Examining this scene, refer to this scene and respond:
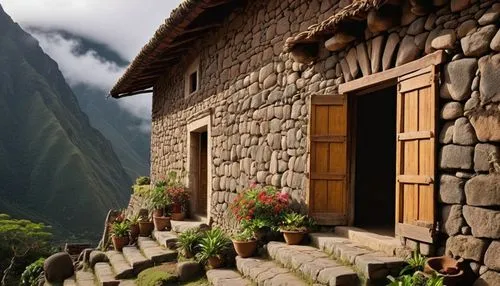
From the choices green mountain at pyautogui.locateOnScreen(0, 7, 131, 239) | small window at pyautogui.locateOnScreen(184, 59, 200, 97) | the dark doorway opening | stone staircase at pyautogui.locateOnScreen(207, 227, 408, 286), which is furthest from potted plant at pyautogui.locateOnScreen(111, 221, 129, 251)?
green mountain at pyautogui.locateOnScreen(0, 7, 131, 239)

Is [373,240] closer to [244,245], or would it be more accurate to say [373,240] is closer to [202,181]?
[244,245]

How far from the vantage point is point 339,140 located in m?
6.32

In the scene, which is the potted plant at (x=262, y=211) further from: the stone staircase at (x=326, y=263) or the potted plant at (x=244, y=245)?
the stone staircase at (x=326, y=263)

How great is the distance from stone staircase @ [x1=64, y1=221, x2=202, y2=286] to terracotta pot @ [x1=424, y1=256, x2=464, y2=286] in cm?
439

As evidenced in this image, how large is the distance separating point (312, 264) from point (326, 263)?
0.50ft

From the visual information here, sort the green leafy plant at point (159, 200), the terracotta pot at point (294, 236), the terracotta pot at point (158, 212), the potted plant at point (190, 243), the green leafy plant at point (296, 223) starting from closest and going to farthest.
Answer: the terracotta pot at point (294, 236), the green leafy plant at point (296, 223), the potted plant at point (190, 243), the terracotta pot at point (158, 212), the green leafy plant at point (159, 200)

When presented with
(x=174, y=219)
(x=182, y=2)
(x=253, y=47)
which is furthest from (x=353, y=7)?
(x=174, y=219)

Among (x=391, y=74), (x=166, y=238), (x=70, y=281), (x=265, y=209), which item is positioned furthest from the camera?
(x=70, y=281)

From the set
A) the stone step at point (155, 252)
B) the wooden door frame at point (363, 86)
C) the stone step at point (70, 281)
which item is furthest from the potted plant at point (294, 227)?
the stone step at point (70, 281)

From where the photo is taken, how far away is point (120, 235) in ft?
31.5

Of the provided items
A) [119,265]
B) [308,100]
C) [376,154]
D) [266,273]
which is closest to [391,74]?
[308,100]

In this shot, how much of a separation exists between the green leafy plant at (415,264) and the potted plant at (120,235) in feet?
21.2

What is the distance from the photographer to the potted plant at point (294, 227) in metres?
6.09

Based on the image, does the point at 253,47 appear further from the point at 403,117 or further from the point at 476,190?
the point at 476,190
